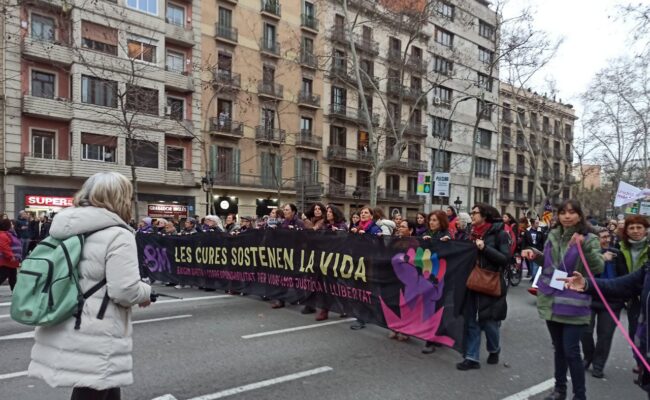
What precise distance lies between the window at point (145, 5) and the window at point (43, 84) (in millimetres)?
5829

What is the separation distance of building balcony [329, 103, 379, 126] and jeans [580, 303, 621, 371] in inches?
1313

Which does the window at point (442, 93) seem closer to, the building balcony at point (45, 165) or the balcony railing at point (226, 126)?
the balcony railing at point (226, 126)

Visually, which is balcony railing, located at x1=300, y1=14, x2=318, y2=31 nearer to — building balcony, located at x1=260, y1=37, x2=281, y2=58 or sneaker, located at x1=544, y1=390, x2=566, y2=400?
building balcony, located at x1=260, y1=37, x2=281, y2=58

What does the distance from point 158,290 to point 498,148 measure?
50725 millimetres

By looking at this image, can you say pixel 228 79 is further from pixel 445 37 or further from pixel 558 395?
pixel 558 395

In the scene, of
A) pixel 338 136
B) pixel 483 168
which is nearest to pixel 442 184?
pixel 338 136

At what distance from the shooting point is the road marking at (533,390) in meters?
4.57

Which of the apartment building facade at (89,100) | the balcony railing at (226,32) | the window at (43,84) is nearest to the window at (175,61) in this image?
the apartment building facade at (89,100)

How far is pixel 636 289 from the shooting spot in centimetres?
338

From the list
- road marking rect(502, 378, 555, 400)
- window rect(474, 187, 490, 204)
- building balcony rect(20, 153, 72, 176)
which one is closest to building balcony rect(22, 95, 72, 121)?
building balcony rect(20, 153, 72, 176)

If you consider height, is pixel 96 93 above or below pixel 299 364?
above

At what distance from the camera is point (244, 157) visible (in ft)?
109

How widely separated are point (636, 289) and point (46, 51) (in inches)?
988

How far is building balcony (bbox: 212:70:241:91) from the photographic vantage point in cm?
3035
